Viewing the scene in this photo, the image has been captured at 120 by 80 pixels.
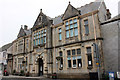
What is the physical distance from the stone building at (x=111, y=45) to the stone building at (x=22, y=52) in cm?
1662

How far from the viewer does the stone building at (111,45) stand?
55.1ft

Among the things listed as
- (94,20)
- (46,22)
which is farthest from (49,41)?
(94,20)

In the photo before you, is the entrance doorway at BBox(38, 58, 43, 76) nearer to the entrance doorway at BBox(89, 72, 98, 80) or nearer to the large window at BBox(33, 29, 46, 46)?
the large window at BBox(33, 29, 46, 46)

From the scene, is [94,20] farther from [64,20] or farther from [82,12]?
[64,20]

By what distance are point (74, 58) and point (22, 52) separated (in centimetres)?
1559

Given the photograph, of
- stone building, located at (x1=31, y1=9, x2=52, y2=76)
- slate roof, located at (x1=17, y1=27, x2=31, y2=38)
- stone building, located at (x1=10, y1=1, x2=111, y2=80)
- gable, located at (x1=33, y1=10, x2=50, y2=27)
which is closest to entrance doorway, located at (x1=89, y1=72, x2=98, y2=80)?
stone building, located at (x1=10, y1=1, x2=111, y2=80)

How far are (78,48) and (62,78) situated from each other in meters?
5.50

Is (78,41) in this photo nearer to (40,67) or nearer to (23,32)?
(40,67)

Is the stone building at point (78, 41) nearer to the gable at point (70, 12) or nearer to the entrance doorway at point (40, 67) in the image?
the gable at point (70, 12)

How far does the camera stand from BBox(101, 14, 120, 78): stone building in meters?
16.8

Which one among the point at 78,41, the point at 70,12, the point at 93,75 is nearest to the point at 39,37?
the point at 70,12

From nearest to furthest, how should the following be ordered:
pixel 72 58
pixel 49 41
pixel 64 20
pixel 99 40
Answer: pixel 99 40 → pixel 72 58 → pixel 64 20 → pixel 49 41

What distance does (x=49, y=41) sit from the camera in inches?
959

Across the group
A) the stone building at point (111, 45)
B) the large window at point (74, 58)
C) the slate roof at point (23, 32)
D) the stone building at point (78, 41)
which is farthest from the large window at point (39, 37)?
the stone building at point (111, 45)
